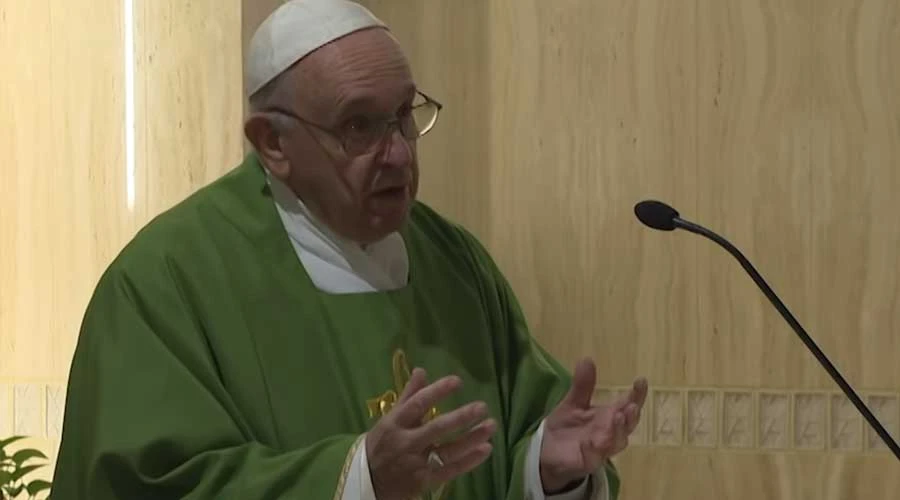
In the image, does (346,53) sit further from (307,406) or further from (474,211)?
(474,211)

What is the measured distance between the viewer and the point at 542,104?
3305 mm

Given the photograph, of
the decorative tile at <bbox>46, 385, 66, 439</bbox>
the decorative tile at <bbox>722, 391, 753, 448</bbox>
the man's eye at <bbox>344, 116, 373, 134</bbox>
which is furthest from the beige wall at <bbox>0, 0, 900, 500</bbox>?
the man's eye at <bbox>344, 116, 373, 134</bbox>

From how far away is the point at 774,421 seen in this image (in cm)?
318

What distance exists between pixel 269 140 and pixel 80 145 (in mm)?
1325

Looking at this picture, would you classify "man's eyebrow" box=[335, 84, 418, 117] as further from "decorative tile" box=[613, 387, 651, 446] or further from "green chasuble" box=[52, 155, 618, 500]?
"decorative tile" box=[613, 387, 651, 446]

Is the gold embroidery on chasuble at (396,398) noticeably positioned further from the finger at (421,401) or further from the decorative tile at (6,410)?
the decorative tile at (6,410)

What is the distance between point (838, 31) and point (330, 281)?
4.70ft

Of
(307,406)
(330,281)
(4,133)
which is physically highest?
(4,133)

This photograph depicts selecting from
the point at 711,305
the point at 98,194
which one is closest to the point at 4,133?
the point at 98,194

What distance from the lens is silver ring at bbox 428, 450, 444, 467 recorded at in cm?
184

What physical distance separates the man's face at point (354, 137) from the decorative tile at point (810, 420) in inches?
50.9

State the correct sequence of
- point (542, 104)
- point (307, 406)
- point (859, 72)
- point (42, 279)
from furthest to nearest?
point (42, 279)
point (542, 104)
point (859, 72)
point (307, 406)

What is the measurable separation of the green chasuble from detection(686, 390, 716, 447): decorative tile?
0.82 metres

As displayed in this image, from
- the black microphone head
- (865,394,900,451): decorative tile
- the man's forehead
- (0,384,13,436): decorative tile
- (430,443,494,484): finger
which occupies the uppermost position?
the man's forehead
